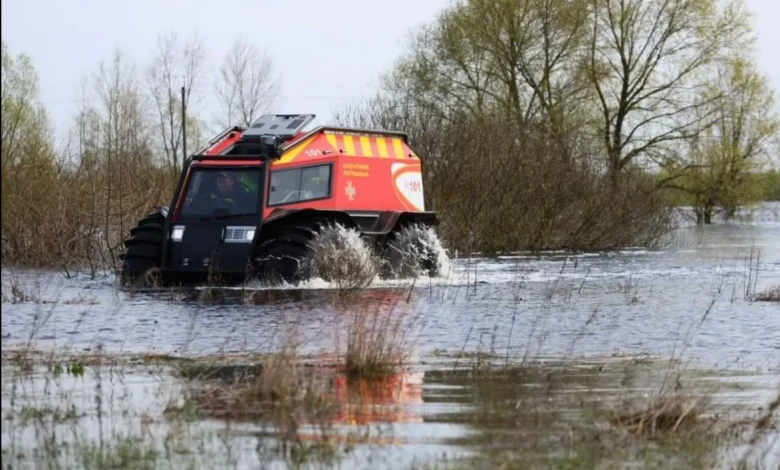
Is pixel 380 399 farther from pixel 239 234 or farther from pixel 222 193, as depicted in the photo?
pixel 222 193

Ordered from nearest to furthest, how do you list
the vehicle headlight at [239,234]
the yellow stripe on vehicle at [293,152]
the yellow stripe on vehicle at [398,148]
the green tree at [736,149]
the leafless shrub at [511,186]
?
the vehicle headlight at [239,234], the yellow stripe on vehicle at [293,152], the yellow stripe on vehicle at [398,148], the leafless shrub at [511,186], the green tree at [736,149]

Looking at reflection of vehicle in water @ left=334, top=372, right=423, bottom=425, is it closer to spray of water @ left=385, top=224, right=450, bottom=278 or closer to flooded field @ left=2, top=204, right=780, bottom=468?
flooded field @ left=2, top=204, right=780, bottom=468

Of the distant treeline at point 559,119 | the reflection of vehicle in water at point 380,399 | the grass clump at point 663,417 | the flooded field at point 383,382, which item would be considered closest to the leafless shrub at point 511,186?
the distant treeline at point 559,119

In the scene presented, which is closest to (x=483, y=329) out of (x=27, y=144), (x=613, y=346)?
(x=613, y=346)

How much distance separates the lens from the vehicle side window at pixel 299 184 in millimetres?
20078

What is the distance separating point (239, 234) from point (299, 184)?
1619mm

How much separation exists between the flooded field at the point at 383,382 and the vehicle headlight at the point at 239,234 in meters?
0.76

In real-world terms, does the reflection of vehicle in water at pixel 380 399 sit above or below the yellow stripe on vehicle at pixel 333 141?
below

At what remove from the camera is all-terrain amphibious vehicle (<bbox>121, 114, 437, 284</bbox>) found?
758 inches

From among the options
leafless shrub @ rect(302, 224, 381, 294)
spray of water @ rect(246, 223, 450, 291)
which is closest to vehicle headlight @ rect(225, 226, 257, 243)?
spray of water @ rect(246, 223, 450, 291)

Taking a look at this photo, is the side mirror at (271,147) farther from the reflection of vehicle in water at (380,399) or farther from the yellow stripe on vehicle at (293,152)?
the reflection of vehicle in water at (380,399)

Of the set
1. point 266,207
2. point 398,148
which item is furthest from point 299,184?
point 398,148

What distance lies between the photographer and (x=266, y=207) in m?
19.7

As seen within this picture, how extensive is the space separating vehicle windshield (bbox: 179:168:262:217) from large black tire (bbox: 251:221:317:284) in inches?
22.3
